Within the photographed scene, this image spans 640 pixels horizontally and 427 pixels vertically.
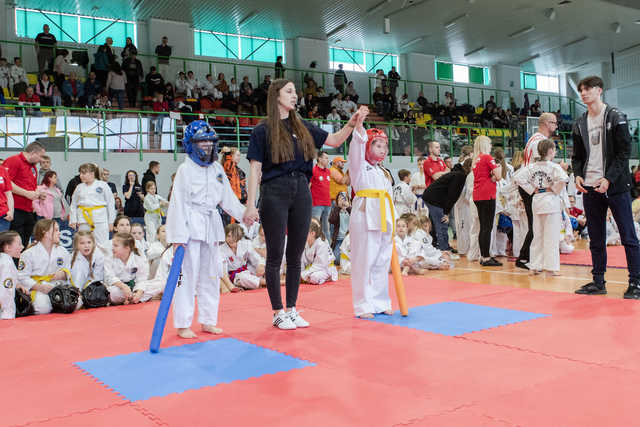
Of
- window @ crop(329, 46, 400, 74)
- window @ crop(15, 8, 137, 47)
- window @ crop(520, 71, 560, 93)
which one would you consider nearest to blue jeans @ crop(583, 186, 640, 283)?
window @ crop(15, 8, 137, 47)

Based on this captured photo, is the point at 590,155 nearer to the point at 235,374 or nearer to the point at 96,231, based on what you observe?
the point at 235,374

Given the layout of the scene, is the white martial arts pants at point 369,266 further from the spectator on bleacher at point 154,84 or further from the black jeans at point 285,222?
the spectator on bleacher at point 154,84

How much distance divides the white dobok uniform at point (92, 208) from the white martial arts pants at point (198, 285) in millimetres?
3550

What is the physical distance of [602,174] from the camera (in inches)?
193

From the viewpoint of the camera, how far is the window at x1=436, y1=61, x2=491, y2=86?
23953mm

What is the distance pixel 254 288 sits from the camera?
21.3ft

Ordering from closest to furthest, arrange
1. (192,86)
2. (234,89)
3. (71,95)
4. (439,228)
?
(439,228) < (71,95) < (192,86) < (234,89)

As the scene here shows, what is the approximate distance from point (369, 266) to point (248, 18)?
49.5 ft

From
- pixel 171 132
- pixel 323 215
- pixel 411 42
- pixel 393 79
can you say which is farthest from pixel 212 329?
pixel 411 42

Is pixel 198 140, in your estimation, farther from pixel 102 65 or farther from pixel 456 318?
pixel 102 65

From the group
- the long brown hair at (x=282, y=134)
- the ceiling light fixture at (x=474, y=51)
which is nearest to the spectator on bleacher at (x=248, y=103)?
the ceiling light fixture at (x=474, y=51)

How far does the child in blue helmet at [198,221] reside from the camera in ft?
12.5

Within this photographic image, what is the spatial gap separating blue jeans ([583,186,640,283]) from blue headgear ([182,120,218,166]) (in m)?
3.40

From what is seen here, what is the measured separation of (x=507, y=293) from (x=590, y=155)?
150 cm
